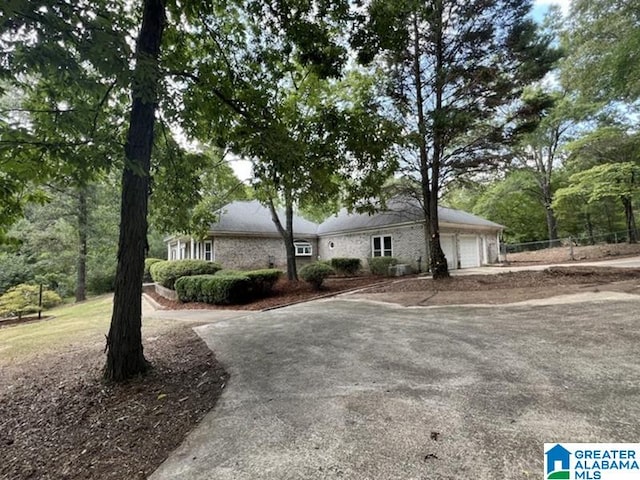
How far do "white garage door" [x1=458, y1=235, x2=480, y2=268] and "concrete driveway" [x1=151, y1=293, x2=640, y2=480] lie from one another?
12364mm

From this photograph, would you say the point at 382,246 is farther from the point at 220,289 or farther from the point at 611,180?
the point at 611,180

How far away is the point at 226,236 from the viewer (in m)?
17.5

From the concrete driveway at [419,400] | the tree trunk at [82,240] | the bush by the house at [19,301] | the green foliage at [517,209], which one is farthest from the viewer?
the green foliage at [517,209]

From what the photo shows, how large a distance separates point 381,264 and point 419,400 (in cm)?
1401

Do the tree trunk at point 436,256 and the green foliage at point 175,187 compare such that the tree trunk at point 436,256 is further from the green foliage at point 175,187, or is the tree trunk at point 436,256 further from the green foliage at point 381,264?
the green foliage at point 175,187

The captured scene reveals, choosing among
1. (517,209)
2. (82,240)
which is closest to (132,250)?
(82,240)

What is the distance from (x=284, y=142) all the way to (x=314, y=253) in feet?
54.5

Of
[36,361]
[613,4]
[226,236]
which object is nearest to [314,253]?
[226,236]

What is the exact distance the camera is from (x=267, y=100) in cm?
587

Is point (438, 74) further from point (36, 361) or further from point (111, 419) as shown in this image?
point (36, 361)

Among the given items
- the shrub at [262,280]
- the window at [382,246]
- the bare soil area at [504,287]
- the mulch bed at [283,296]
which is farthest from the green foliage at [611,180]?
the shrub at [262,280]

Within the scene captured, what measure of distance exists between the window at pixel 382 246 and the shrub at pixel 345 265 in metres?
1.42

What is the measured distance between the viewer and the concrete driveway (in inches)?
90.5

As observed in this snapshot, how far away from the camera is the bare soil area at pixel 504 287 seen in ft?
27.5
